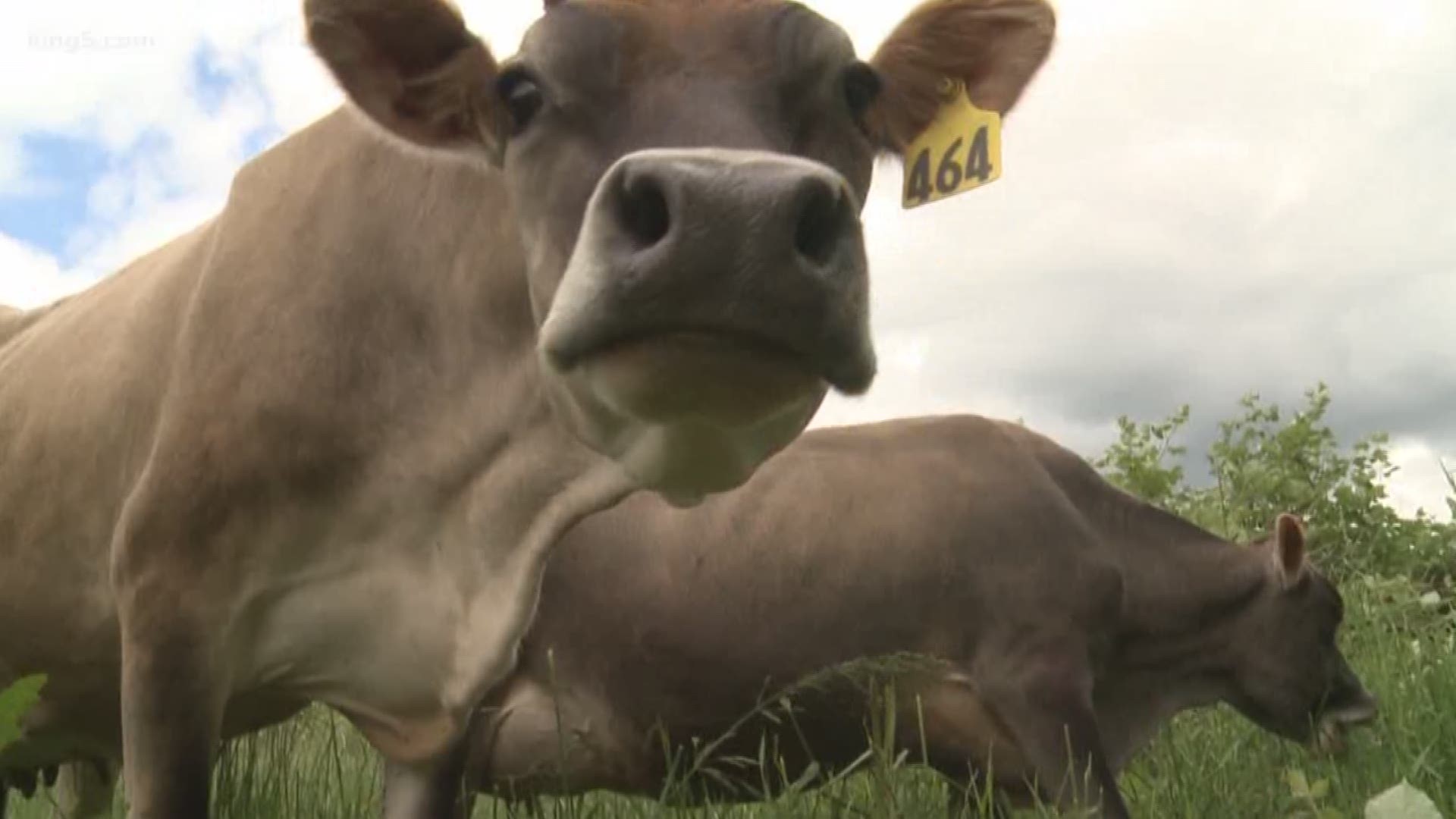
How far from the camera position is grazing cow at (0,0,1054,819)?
2.38 m

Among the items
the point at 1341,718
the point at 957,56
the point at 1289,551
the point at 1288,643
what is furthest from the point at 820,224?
the point at 1288,643

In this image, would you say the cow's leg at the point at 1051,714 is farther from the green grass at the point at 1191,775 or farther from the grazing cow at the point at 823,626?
the green grass at the point at 1191,775

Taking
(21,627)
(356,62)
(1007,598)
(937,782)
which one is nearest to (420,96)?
(356,62)

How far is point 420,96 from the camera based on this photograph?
10.7ft

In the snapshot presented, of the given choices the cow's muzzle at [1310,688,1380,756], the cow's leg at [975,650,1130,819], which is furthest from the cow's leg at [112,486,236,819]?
the cow's muzzle at [1310,688,1380,756]

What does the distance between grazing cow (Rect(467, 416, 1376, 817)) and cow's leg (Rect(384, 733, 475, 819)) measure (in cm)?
106

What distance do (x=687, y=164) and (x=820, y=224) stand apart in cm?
22

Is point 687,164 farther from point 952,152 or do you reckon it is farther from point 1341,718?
point 1341,718

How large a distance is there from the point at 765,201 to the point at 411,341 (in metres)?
1.39

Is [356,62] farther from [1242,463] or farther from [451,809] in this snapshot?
[1242,463]

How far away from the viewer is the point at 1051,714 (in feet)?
17.4

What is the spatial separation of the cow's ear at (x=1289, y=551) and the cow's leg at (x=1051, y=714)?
1.58m

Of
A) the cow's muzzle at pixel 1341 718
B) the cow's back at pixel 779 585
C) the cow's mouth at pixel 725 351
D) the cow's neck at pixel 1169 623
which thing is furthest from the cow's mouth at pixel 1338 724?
the cow's mouth at pixel 725 351

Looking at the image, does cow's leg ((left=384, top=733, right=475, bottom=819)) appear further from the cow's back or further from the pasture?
the cow's back
